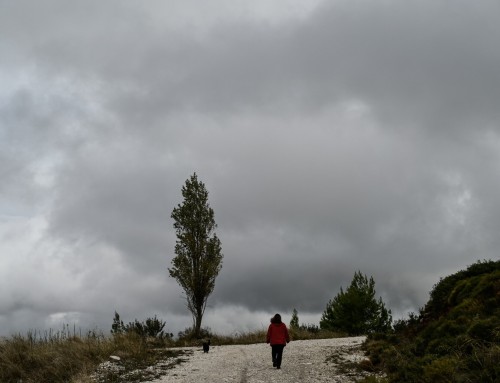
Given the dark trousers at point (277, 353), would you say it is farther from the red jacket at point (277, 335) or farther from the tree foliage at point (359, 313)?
the tree foliage at point (359, 313)

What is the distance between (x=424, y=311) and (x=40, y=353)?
50.4ft

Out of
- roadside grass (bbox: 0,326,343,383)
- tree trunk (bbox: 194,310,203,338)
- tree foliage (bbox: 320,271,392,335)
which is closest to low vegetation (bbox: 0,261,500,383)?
roadside grass (bbox: 0,326,343,383)

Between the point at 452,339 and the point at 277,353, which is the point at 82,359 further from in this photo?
the point at 452,339

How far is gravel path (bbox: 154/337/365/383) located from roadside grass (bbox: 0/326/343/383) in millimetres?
1043

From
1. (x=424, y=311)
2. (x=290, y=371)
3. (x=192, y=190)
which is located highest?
(x=192, y=190)

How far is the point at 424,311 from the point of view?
18.4 meters

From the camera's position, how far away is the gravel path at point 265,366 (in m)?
13.3

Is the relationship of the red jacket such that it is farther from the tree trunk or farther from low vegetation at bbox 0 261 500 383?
the tree trunk

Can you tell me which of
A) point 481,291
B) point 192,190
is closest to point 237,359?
point 481,291

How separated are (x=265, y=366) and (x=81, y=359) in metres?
6.81

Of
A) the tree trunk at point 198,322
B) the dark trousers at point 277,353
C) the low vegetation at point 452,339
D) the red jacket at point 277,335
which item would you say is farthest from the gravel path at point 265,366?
the tree trunk at point 198,322

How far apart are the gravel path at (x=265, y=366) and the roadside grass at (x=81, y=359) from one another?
1.04 meters

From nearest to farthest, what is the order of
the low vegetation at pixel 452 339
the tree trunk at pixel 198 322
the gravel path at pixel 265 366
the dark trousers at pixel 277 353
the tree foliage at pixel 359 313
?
the low vegetation at pixel 452 339, the gravel path at pixel 265 366, the dark trousers at pixel 277 353, the tree trunk at pixel 198 322, the tree foliage at pixel 359 313

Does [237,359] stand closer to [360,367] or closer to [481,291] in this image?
[360,367]
